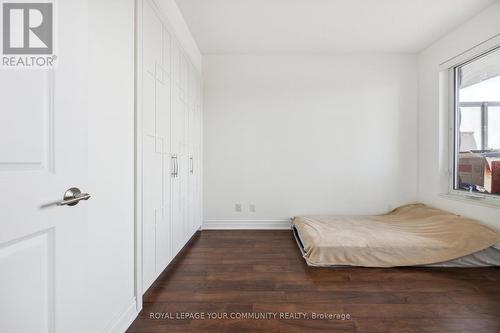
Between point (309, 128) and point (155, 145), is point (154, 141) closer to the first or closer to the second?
point (155, 145)

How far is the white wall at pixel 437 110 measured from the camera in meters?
2.60

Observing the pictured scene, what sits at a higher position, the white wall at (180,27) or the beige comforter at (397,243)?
the white wall at (180,27)

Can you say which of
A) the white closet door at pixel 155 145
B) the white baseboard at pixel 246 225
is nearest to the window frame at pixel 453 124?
the white baseboard at pixel 246 225

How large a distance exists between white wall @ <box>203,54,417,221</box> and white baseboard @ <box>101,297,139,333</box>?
7.28 ft

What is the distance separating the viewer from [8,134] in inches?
26.9

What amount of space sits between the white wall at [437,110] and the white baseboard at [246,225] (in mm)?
2221

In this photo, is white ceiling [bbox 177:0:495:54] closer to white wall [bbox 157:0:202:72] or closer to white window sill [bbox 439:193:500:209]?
white wall [bbox 157:0:202:72]

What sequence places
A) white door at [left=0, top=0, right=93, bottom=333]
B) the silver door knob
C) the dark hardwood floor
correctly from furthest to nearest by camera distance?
the dark hardwood floor
the silver door knob
white door at [left=0, top=0, right=93, bottom=333]

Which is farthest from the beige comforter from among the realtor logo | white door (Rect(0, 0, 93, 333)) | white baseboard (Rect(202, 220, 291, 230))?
the realtor logo

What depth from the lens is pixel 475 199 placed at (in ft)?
9.23

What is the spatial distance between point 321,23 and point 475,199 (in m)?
2.92

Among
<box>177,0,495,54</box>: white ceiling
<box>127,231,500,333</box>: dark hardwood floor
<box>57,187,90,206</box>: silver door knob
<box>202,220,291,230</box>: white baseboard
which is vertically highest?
<box>177,0,495,54</box>: white ceiling

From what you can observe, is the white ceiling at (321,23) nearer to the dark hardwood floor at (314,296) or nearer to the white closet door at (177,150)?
the white closet door at (177,150)

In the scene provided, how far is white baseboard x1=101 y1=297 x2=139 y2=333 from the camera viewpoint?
1.33 meters
